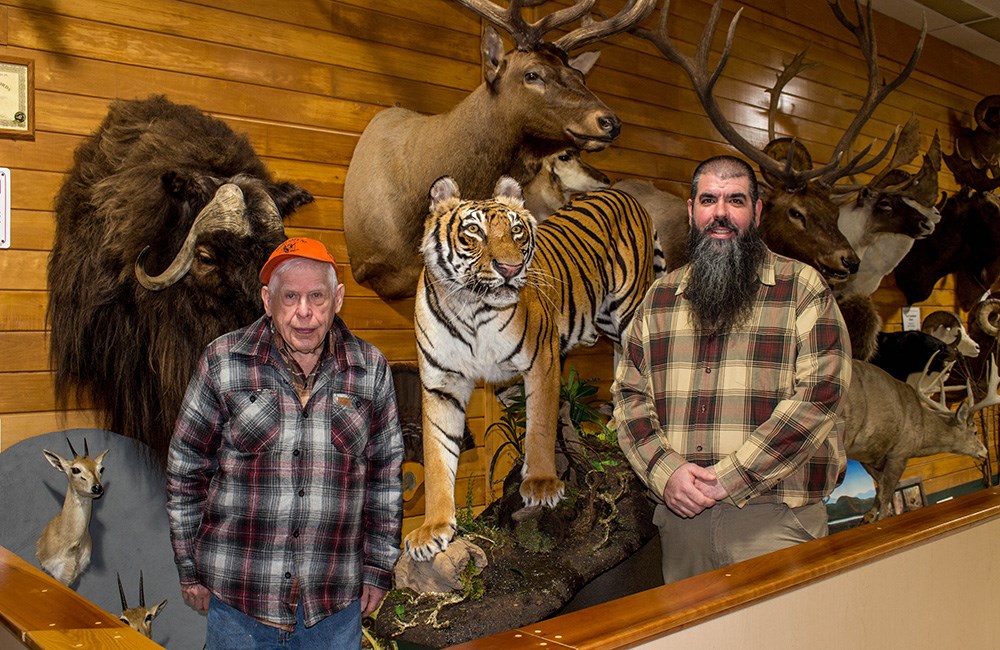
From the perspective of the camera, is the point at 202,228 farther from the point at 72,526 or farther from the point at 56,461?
the point at 72,526

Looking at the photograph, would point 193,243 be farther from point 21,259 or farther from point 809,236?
point 809,236

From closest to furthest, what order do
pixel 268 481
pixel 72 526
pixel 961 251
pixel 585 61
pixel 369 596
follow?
pixel 268 481 < pixel 369 596 < pixel 72 526 < pixel 585 61 < pixel 961 251

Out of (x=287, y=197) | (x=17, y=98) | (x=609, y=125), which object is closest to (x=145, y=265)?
(x=287, y=197)

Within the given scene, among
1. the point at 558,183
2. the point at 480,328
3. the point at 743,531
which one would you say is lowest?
the point at 743,531

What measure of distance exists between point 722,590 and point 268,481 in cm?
92

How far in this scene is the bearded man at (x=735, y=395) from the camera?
2111 mm

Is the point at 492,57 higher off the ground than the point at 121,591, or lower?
higher

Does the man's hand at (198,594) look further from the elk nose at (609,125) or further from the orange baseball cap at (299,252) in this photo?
the elk nose at (609,125)

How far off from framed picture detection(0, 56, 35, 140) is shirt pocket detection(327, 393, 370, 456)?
1.35 meters

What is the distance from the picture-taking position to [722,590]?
5.14ft

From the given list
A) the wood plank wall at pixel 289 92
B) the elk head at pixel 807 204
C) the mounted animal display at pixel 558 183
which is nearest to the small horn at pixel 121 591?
the wood plank wall at pixel 289 92

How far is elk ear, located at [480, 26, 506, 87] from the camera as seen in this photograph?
2.87 metres

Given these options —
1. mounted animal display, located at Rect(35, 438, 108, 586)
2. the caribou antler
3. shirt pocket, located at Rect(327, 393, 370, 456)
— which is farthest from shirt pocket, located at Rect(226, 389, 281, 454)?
the caribou antler

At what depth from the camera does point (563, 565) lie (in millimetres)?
2852
